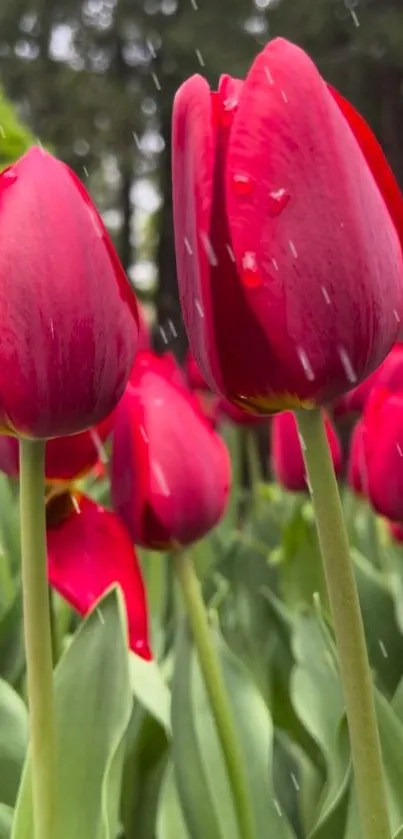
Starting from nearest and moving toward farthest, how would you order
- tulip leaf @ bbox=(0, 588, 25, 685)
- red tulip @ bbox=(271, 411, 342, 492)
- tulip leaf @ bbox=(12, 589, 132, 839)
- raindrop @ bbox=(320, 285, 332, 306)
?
raindrop @ bbox=(320, 285, 332, 306), tulip leaf @ bbox=(12, 589, 132, 839), tulip leaf @ bbox=(0, 588, 25, 685), red tulip @ bbox=(271, 411, 342, 492)

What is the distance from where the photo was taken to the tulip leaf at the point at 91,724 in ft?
1.37

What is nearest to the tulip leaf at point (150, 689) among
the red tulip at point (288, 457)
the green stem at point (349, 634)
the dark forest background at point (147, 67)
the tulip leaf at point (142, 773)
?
the tulip leaf at point (142, 773)

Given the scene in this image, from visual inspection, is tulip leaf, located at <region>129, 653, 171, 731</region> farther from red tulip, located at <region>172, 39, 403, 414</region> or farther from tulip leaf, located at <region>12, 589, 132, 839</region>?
red tulip, located at <region>172, 39, 403, 414</region>

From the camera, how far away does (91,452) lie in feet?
1.63

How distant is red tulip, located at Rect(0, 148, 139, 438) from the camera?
321 millimetres

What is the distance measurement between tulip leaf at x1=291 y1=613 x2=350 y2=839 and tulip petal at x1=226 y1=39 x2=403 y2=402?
0.26 metres

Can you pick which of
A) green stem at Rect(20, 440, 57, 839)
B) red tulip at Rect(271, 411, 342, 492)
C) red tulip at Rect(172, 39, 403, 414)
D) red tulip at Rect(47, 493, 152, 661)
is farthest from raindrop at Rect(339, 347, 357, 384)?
red tulip at Rect(271, 411, 342, 492)

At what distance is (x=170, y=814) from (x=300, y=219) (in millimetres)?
343

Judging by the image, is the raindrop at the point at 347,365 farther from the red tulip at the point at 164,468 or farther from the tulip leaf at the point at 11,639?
the tulip leaf at the point at 11,639

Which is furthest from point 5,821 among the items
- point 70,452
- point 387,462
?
point 387,462

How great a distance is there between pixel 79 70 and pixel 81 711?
3334 mm

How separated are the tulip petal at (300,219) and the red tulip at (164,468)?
192mm

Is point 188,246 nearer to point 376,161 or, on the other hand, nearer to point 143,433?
point 376,161

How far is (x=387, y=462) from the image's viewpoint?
59cm
